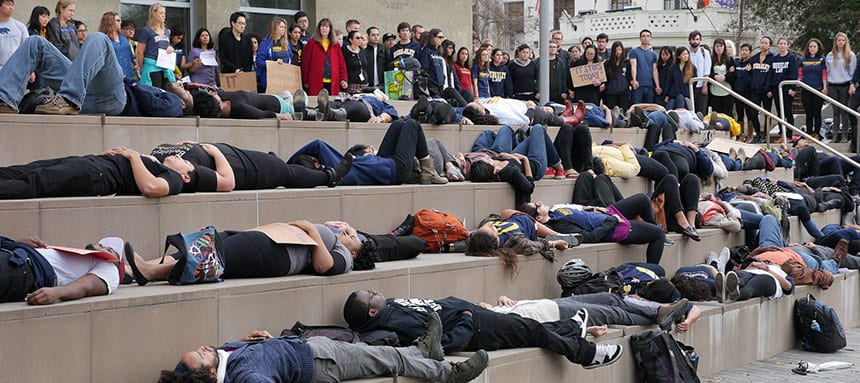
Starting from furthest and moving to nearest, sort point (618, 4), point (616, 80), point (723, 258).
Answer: point (618, 4)
point (616, 80)
point (723, 258)

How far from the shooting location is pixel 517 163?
11.8m

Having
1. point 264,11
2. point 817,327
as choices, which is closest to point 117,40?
point 264,11

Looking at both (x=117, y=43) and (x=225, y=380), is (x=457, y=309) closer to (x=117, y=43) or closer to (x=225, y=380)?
(x=225, y=380)

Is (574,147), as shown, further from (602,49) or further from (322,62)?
(602,49)

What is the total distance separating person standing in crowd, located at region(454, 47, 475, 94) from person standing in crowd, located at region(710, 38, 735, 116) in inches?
197

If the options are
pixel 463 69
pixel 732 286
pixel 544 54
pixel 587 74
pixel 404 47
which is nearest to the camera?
pixel 732 286

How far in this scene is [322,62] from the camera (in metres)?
14.4

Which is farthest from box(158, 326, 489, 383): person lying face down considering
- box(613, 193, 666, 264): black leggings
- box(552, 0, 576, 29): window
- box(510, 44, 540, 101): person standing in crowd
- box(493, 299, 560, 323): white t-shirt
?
box(552, 0, 576, 29): window

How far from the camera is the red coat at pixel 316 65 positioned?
14.3 m

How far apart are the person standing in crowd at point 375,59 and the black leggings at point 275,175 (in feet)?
20.1

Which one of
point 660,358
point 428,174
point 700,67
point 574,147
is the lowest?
point 660,358

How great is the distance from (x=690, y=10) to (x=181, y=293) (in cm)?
4141

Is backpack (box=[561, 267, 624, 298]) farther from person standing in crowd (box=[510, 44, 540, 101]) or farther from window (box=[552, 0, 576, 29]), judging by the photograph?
window (box=[552, 0, 576, 29])

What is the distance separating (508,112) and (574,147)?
115 centimetres
